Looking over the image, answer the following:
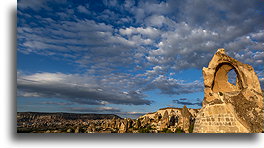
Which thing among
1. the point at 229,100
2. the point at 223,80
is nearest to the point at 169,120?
the point at 229,100

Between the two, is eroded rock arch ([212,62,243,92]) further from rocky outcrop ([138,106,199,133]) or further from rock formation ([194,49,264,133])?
rocky outcrop ([138,106,199,133])

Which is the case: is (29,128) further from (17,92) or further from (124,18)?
(124,18)

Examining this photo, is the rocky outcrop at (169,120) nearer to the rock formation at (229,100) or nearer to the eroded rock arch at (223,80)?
the rock formation at (229,100)

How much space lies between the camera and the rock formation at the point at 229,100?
6316 millimetres

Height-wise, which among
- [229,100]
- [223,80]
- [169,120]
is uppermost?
[223,80]

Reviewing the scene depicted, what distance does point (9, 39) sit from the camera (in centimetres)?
489

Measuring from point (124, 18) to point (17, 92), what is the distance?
11.3 ft

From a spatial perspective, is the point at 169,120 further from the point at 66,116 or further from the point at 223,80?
the point at 66,116

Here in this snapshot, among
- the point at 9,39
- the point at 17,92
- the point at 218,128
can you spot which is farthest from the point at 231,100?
the point at 9,39

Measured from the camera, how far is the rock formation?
6.32 m

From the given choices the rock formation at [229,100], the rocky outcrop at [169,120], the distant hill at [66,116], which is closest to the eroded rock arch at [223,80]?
the rock formation at [229,100]

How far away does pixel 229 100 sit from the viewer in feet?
22.6

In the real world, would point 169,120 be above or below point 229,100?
below
